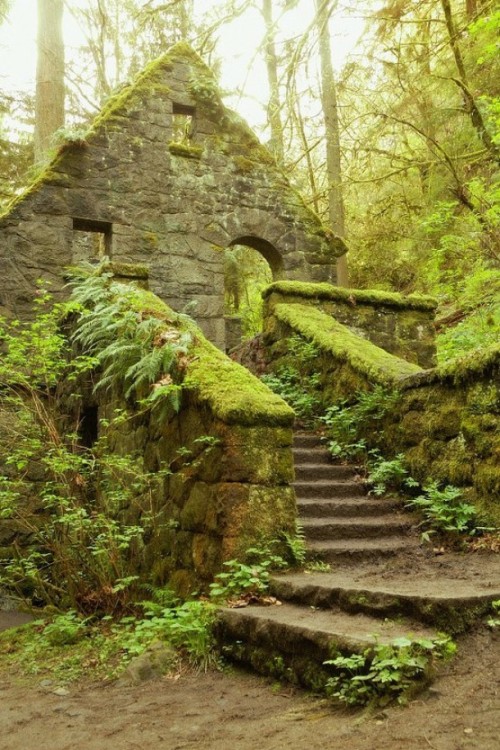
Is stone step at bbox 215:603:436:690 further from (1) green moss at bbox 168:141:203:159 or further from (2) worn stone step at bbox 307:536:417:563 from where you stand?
(1) green moss at bbox 168:141:203:159

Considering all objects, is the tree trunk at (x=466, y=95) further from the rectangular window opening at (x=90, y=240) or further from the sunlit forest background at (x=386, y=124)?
the rectangular window opening at (x=90, y=240)

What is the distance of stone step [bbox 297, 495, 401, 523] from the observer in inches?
212

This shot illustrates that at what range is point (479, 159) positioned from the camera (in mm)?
10633

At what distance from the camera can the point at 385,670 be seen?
8.69 ft

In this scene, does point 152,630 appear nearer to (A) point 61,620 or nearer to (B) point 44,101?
(A) point 61,620

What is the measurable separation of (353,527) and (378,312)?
471 cm

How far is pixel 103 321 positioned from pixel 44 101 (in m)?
8.93

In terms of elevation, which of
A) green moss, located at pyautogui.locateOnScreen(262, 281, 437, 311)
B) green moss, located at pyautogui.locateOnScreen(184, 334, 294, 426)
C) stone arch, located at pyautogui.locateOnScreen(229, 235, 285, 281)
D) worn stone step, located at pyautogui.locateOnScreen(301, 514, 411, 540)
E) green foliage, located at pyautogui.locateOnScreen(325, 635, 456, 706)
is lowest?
green foliage, located at pyautogui.locateOnScreen(325, 635, 456, 706)

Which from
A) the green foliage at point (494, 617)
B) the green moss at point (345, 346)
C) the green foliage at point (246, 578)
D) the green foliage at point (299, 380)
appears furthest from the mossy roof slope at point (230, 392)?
the green foliage at point (299, 380)

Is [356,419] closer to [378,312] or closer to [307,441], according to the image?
[307,441]

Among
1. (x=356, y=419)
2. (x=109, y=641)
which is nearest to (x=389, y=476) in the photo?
(x=356, y=419)

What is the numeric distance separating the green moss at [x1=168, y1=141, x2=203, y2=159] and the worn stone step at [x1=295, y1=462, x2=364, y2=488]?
607cm

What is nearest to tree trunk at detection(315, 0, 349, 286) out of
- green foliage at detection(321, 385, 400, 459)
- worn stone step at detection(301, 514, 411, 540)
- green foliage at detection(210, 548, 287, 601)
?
green foliage at detection(321, 385, 400, 459)

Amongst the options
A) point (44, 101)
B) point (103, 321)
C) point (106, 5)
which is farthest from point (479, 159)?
point (106, 5)
